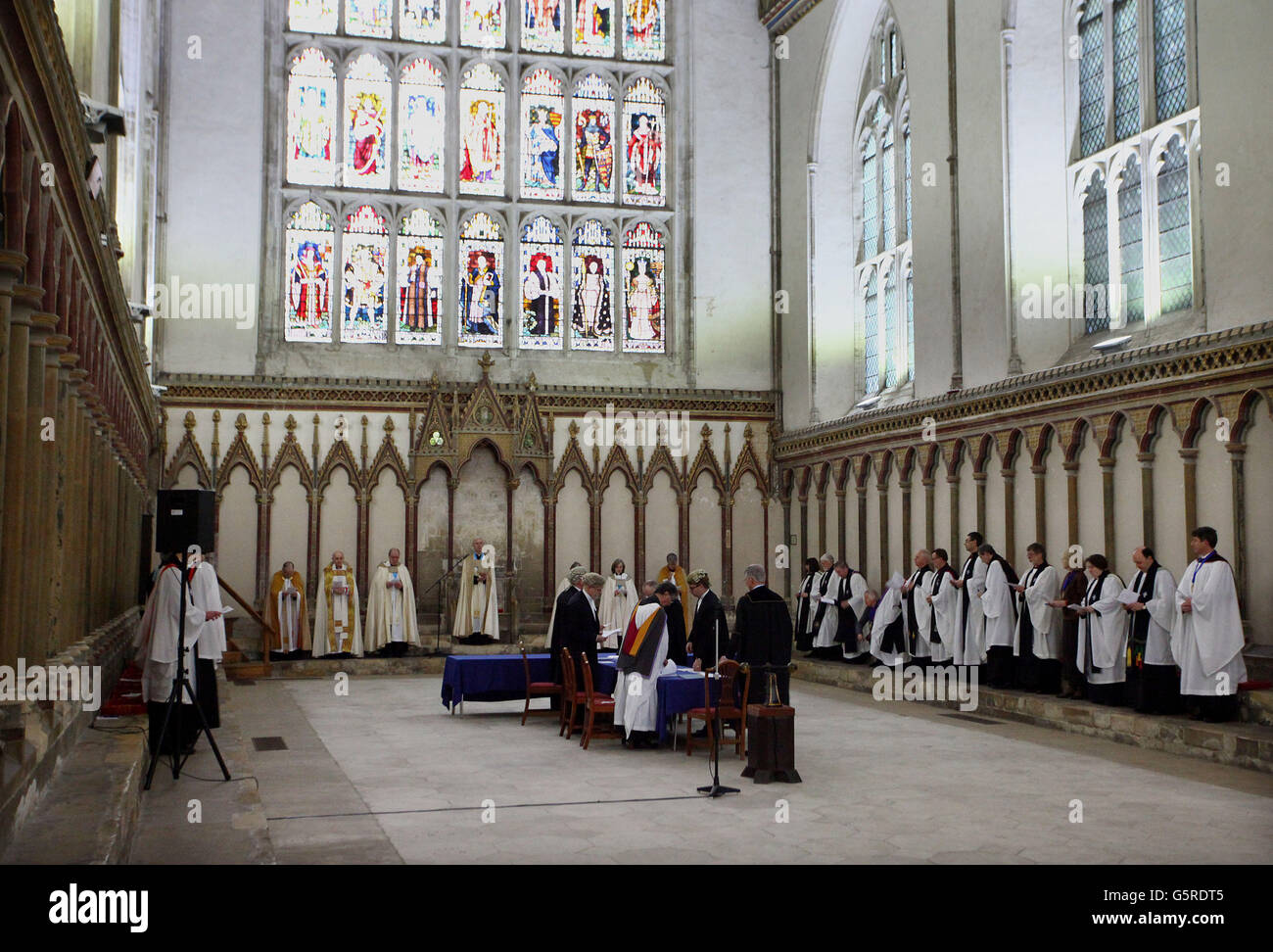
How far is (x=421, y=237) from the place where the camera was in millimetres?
21672

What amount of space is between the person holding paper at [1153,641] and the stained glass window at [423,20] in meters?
15.3

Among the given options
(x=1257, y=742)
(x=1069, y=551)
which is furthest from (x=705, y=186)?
(x=1257, y=742)

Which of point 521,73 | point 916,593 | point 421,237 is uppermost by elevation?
point 521,73

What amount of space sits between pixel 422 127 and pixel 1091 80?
1132 centimetres

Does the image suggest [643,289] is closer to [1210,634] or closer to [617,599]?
[617,599]

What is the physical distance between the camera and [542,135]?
22219 mm

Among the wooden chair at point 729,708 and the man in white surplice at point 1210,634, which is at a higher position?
the man in white surplice at point 1210,634

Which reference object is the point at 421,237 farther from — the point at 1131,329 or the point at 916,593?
the point at 1131,329

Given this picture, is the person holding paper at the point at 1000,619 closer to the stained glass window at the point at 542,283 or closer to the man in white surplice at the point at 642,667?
the man in white surplice at the point at 642,667

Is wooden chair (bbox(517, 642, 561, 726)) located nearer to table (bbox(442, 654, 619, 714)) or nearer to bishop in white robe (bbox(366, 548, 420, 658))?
table (bbox(442, 654, 619, 714))

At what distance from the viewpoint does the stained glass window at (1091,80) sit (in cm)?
1484

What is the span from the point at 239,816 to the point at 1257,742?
295 inches

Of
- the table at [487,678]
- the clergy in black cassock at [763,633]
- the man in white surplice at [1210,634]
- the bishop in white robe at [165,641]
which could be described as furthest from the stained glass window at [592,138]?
the bishop in white robe at [165,641]
